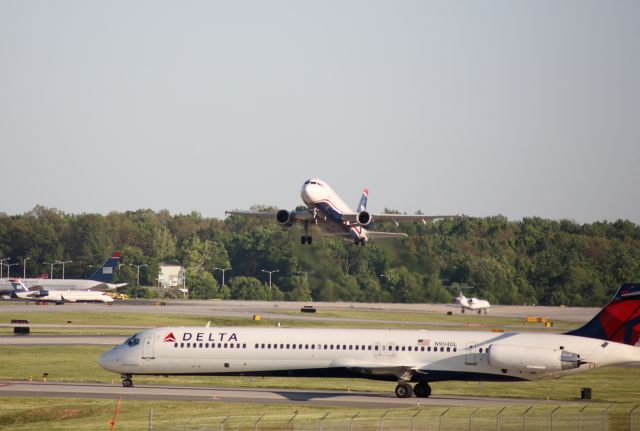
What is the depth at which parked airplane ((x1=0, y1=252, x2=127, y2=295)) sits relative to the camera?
13950 centimetres

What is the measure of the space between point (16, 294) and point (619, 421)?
372ft

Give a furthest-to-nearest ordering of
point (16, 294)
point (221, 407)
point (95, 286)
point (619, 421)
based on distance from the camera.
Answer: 1. point (95, 286)
2. point (16, 294)
3. point (221, 407)
4. point (619, 421)

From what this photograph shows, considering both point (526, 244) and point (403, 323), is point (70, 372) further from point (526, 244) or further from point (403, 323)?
point (526, 244)

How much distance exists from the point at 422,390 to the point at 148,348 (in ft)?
39.9

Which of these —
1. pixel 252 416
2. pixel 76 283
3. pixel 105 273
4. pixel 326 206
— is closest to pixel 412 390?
pixel 252 416

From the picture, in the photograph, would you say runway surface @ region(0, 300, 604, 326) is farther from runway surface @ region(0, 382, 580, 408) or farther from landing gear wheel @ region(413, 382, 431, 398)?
landing gear wheel @ region(413, 382, 431, 398)

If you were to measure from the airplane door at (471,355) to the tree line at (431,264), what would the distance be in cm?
2395

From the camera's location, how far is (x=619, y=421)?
3422 centimetres

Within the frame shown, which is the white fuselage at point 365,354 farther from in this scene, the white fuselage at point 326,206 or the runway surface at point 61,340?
the white fuselage at point 326,206

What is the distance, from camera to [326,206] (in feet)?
244

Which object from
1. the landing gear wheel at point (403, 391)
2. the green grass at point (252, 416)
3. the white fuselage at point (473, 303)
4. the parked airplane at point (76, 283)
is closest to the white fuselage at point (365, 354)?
the landing gear wheel at point (403, 391)

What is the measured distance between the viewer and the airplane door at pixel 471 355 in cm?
4288

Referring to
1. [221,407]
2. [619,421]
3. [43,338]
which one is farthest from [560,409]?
[43,338]

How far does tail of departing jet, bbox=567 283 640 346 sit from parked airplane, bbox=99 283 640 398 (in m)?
0.04
